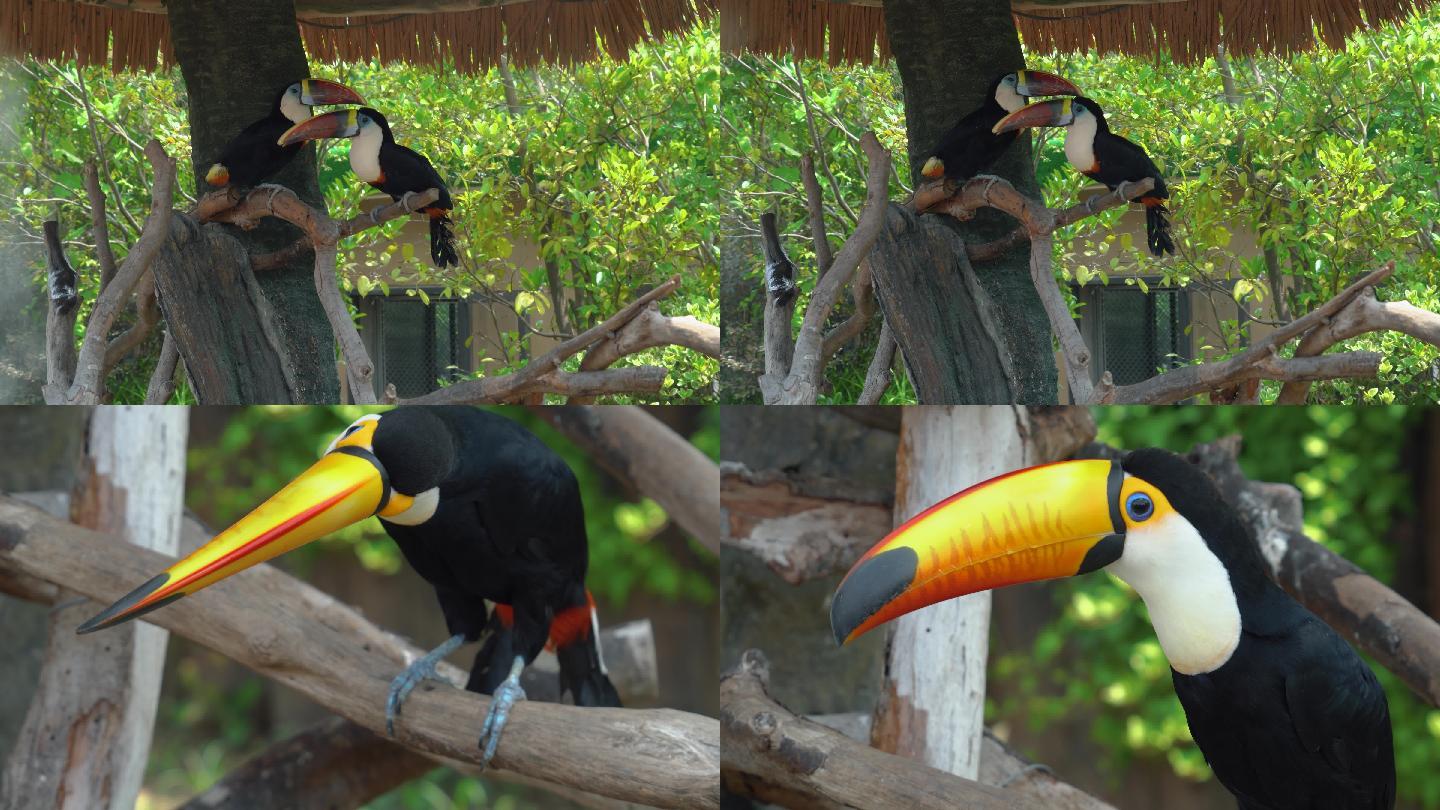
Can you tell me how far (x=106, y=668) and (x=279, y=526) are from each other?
945mm

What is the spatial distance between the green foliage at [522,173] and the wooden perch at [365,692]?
254 millimetres

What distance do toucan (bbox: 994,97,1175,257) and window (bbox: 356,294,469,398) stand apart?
0.80 m

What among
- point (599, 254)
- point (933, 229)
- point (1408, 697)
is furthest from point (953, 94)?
point (1408, 697)

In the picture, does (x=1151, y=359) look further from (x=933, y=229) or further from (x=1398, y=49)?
(x=1398, y=49)

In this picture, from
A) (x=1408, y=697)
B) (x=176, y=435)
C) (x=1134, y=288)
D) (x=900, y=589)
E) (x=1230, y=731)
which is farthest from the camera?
(x=1408, y=697)

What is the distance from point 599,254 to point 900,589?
0.82 meters

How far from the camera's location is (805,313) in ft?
5.89

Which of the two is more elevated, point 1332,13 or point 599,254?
point 1332,13

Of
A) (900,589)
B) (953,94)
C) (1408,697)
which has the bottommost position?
(1408,697)

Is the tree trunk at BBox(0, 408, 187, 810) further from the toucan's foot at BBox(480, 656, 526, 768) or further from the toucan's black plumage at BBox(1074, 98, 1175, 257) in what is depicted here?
the toucan's black plumage at BBox(1074, 98, 1175, 257)

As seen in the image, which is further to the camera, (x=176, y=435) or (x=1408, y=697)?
(x=1408, y=697)

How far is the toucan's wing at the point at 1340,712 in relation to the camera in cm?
135

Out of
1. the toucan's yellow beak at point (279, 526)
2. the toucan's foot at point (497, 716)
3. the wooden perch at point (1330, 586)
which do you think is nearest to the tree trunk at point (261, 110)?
the toucan's yellow beak at point (279, 526)

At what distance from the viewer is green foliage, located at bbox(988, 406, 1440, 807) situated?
85.0 inches
